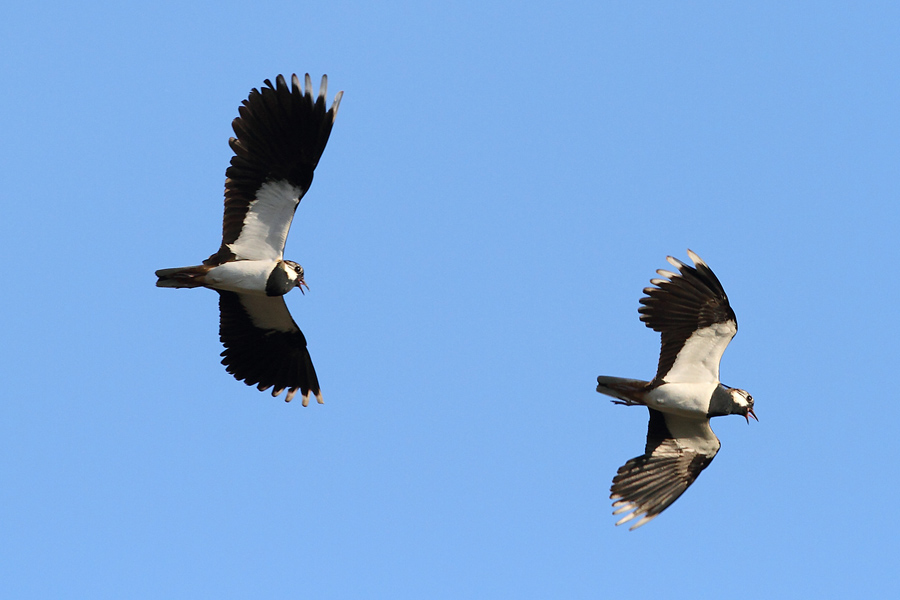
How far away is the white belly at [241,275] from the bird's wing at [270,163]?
160 millimetres

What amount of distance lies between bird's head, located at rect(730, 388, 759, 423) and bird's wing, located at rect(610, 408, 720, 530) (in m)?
0.50

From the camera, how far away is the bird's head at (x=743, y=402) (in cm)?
1891

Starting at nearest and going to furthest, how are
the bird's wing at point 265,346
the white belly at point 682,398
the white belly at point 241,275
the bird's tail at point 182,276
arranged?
the bird's tail at point 182,276, the white belly at point 241,275, the white belly at point 682,398, the bird's wing at point 265,346

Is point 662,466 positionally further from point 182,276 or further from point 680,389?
point 182,276

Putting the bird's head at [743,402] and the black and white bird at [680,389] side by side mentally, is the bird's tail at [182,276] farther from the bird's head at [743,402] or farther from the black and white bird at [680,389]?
the bird's head at [743,402]

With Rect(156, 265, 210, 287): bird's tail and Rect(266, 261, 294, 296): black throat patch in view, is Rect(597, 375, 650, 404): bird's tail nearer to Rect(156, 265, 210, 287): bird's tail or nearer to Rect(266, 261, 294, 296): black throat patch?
Rect(266, 261, 294, 296): black throat patch

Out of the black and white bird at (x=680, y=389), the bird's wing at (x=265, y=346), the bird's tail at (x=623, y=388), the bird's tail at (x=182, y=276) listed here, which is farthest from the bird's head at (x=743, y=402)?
the bird's tail at (x=182, y=276)

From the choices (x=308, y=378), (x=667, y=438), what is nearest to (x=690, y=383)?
(x=667, y=438)

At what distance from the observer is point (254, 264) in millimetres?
18672

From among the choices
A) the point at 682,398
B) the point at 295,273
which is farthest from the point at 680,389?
the point at 295,273

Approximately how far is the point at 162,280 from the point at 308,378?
118 inches

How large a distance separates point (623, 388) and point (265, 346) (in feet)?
17.6

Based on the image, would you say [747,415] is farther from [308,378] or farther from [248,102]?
[248,102]

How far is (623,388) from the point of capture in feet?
61.6
